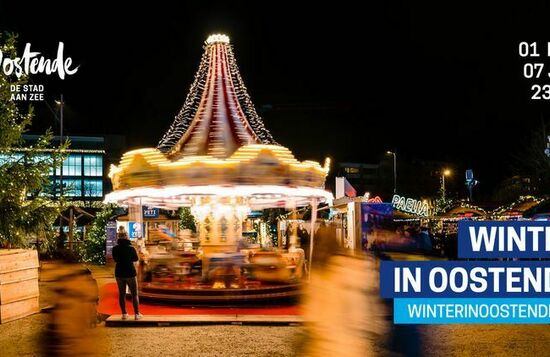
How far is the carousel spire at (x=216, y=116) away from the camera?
1557 cm

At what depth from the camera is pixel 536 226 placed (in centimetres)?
841

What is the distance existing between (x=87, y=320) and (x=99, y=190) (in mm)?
69197

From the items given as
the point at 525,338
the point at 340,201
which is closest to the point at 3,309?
the point at 525,338

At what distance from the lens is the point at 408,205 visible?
3262cm

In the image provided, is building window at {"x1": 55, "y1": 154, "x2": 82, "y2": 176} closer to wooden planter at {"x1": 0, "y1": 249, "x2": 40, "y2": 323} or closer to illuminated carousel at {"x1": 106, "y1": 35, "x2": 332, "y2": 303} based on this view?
illuminated carousel at {"x1": 106, "y1": 35, "x2": 332, "y2": 303}

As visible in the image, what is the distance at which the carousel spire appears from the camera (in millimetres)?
15570

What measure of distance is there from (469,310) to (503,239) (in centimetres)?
98

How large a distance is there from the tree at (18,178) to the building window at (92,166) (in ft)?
194

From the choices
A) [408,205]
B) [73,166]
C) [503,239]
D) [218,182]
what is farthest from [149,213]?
[73,166]

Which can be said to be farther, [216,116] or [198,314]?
[216,116]

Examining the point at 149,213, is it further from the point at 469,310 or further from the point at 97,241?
the point at 469,310

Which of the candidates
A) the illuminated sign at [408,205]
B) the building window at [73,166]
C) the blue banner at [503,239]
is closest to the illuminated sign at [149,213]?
the illuminated sign at [408,205]

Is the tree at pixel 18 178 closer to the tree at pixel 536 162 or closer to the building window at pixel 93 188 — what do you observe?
the tree at pixel 536 162

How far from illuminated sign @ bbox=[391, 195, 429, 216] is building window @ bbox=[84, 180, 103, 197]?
147 ft
